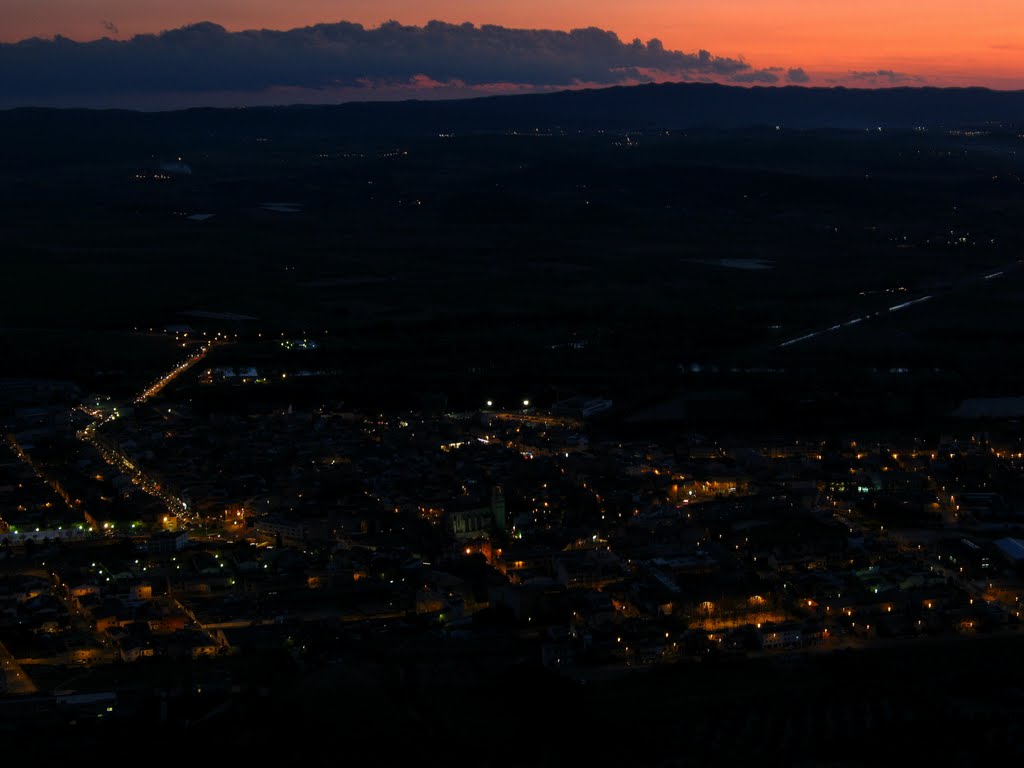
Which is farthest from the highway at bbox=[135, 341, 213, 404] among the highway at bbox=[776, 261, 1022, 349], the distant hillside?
the distant hillside

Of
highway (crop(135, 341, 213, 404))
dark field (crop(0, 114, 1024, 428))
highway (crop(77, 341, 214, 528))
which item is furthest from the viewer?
dark field (crop(0, 114, 1024, 428))

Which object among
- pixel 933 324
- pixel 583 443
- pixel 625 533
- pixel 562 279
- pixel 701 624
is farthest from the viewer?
pixel 562 279

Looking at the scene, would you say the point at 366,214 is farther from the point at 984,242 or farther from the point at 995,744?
the point at 995,744

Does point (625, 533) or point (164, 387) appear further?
point (164, 387)

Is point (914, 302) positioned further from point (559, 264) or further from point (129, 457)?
point (129, 457)

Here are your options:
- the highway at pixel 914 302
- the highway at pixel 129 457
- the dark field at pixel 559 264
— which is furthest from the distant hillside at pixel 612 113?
the highway at pixel 129 457

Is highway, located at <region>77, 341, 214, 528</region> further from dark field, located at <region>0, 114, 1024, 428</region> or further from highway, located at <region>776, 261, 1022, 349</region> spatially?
highway, located at <region>776, 261, 1022, 349</region>

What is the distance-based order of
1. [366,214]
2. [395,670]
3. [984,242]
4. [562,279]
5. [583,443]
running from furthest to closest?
[366,214], [984,242], [562,279], [583,443], [395,670]

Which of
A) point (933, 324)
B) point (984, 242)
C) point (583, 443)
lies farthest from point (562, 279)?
point (583, 443)
